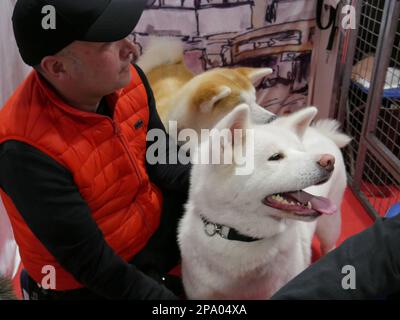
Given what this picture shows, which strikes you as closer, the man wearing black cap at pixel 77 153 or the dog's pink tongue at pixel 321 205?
the man wearing black cap at pixel 77 153

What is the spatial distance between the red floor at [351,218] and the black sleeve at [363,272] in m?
0.96

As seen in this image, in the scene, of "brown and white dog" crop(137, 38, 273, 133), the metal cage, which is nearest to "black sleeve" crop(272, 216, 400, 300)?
"brown and white dog" crop(137, 38, 273, 133)

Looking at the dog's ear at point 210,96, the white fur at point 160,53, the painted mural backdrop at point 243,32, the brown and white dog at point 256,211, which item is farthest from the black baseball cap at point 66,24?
the painted mural backdrop at point 243,32

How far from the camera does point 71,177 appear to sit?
98cm

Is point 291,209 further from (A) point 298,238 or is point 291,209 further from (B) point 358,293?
(B) point 358,293

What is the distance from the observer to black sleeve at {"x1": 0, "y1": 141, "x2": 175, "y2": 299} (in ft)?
2.98

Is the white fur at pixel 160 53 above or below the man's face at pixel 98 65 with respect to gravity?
below

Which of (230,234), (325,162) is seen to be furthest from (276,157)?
(230,234)

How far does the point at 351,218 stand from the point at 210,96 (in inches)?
35.0

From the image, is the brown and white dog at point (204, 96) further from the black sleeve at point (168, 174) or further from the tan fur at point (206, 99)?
the black sleeve at point (168, 174)

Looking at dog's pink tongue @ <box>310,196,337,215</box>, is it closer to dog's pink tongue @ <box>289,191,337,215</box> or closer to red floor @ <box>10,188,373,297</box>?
dog's pink tongue @ <box>289,191,337,215</box>

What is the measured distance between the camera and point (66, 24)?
33.7 inches

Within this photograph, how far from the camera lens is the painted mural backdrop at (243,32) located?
1997 mm

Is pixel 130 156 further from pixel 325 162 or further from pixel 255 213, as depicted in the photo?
pixel 325 162
